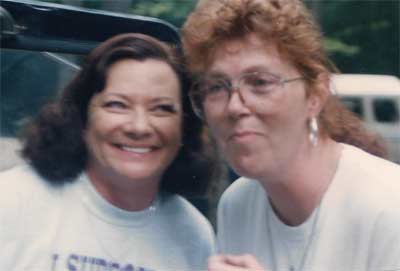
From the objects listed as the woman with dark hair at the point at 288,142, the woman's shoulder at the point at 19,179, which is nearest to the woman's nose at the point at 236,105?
the woman with dark hair at the point at 288,142

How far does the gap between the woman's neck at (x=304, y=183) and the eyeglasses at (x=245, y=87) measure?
0.48ft

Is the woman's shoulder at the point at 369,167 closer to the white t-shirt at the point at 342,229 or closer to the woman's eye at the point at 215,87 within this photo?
the white t-shirt at the point at 342,229

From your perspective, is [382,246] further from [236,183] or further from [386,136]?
[386,136]

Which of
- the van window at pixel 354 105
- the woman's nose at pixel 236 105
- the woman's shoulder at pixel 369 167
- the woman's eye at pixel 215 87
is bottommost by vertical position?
the woman's shoulder at pixel 369 167

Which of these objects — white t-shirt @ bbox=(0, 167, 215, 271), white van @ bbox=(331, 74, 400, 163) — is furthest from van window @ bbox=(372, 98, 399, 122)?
white t-shirt @ bbox=(0, 167, 215, 271)

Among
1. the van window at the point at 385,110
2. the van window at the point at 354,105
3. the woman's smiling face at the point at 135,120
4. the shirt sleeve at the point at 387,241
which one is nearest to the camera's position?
the shirt sleeve at the point at 387,241

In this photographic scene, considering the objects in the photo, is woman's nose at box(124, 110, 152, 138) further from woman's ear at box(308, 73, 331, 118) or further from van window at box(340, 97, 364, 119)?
van window at box(340, 97, 364, 119)

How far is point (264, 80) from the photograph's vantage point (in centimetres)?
136

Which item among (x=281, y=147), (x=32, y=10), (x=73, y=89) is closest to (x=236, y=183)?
(x=281, y=147)

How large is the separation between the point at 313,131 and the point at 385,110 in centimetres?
104

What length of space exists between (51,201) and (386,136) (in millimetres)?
807

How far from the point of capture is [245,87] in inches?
52.9

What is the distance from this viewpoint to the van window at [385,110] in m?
2.25

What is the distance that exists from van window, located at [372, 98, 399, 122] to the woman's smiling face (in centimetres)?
85
